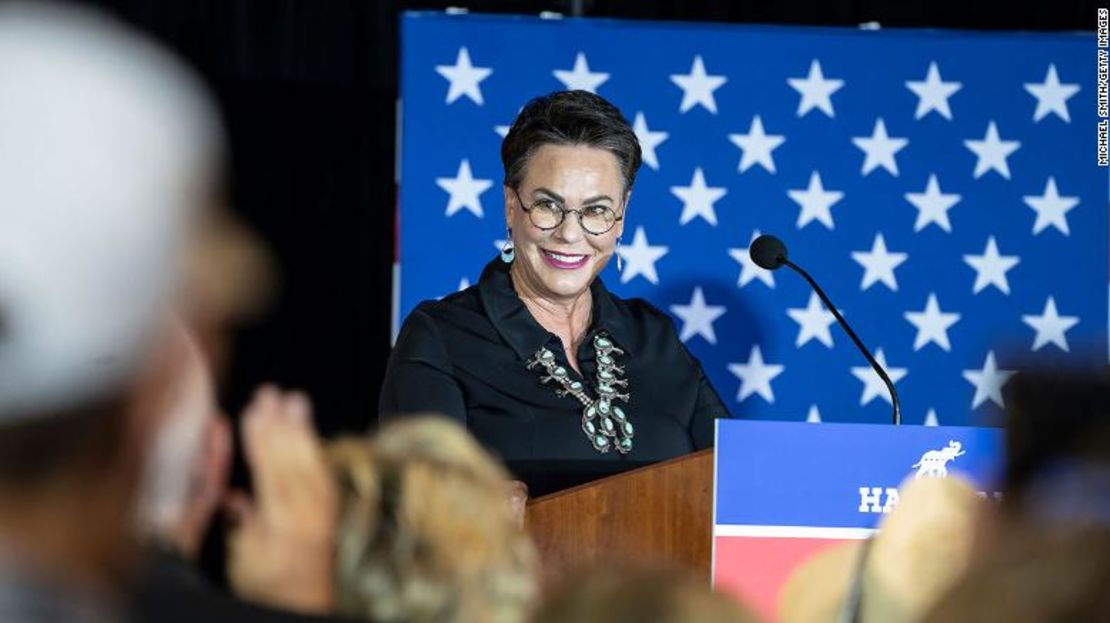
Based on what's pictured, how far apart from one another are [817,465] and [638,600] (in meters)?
2.25

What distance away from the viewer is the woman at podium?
4.10m

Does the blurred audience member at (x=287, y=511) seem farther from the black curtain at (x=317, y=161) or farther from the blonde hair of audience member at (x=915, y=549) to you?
the black curtain at (x=317, y=161)

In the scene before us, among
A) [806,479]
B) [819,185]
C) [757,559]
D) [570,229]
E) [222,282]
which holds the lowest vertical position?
[757,559]

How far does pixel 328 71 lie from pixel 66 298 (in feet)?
16.0

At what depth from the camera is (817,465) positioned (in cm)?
324

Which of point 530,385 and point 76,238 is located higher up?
point 76,238

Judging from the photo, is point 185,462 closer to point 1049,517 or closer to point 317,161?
point 1049,517

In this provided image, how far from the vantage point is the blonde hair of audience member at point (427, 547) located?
4.57ft

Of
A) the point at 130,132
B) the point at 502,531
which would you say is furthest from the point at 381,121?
the point at 130,132

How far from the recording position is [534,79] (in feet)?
17.9

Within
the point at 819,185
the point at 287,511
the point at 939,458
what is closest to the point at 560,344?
the point at 939,458

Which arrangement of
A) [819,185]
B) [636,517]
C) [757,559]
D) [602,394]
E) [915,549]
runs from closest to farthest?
[915,549], [757,559], [636,517], [602,394], [819,185]

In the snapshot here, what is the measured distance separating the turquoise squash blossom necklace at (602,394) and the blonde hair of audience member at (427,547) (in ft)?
8.64

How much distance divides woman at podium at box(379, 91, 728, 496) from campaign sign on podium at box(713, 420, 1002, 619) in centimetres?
86
